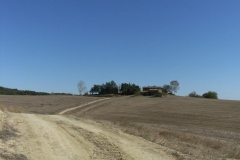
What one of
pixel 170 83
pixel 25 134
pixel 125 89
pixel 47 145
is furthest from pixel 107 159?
pixel 170 83

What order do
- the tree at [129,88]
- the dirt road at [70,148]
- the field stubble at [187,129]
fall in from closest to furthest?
1. the dirt road at [70,148]
2. the field stubble at [187,129]
3. the tree at [129,88]

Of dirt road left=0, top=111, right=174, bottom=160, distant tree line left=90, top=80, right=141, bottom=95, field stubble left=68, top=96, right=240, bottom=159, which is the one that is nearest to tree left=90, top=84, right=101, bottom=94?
distant tree line left=90, top=80, right=141, bottom=95

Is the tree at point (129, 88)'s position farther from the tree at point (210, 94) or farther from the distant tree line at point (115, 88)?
the tree at point (210, 94)

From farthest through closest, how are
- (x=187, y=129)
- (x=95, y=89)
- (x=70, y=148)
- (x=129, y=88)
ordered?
(x=95, y=89), (x=129, y=88), (x=187, y=129), (x=70, y=148)

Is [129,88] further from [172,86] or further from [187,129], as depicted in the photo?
[187,129]

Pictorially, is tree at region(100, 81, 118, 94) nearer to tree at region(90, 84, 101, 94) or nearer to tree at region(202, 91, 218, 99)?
tree at region(90, 84, 101, 94)

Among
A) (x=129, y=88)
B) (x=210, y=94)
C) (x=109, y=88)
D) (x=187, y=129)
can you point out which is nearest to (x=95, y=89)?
(x=109, y=88)

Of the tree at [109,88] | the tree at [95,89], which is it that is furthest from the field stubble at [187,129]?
the tree at [95,89]

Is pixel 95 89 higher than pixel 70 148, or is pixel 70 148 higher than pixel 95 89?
pixel 95 89

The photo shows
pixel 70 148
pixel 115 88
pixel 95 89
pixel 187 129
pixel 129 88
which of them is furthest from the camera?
pixel 95 89

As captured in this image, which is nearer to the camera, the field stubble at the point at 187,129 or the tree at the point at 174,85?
the field stubble at the point at 187,129

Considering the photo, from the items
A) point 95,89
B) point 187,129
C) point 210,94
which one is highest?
point 95,89

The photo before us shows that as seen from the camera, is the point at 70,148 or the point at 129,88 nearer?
the point at 70,148

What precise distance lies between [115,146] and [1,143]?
208 inches
